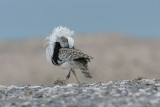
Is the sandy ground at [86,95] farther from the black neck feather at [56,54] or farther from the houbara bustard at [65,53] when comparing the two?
the black neck feather at [56,54]

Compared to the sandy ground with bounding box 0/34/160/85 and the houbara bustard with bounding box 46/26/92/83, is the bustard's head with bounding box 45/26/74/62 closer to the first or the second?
the houbara bustard with bounding box 46/26/92/83

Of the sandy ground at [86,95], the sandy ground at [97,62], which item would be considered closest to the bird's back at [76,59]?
the sandy ground at [86,95]

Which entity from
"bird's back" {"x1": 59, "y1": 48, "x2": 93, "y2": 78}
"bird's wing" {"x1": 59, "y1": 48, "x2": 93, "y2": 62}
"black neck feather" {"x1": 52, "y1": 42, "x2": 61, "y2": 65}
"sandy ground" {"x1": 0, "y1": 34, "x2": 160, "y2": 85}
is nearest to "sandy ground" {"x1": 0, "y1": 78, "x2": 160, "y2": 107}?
"bird's back" {"x1": 59, "y1": 48, "x2": 93, "y2": 78}

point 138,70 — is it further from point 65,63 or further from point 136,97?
point 136,97

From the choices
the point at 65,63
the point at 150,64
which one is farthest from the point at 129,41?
the point at 65,63

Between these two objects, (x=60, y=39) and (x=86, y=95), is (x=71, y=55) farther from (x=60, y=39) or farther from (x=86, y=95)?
(x=86, y=95)
